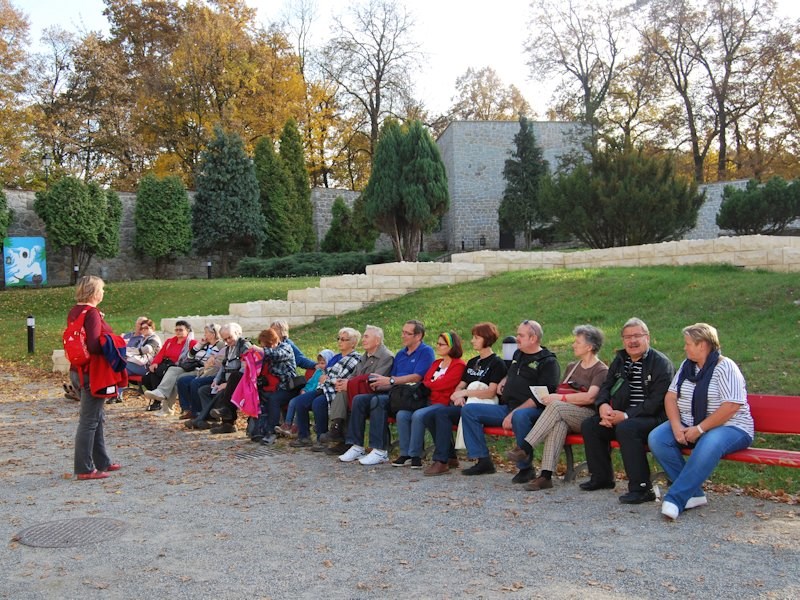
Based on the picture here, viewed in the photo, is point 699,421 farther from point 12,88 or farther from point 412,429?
point 12,88

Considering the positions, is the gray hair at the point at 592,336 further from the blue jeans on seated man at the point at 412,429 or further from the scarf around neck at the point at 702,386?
the blue jeans on seated man at the point at 412,429

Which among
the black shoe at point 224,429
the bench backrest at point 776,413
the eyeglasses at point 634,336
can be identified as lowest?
the black shoe at point 224,429

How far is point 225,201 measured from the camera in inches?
1097

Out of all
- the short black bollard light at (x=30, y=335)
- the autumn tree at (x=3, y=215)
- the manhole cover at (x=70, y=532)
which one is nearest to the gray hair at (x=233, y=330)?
the manhole cover at (x=70, y=532)

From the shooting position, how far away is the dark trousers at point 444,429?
253 inches

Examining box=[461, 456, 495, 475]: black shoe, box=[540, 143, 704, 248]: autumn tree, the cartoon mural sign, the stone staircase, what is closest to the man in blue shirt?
box=[461, 456, 495, 475]: black shoe

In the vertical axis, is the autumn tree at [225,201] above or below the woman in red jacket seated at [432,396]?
above

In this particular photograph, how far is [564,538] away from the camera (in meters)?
4.52

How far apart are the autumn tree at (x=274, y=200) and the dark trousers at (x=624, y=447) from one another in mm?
24515

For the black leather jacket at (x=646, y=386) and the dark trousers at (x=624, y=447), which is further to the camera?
the black leather jacket at (x=646, y=386)

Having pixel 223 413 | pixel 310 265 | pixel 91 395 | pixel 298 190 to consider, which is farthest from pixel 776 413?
pixel 298 190

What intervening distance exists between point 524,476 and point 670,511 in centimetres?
134

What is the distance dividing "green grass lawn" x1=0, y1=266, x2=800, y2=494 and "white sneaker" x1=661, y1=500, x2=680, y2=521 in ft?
3.44

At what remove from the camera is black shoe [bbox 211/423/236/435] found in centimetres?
849
